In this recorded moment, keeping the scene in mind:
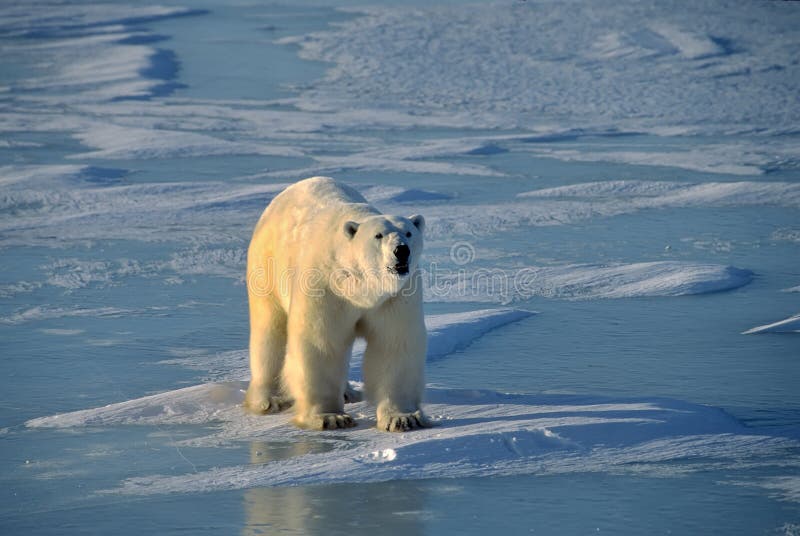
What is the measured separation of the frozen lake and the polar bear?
15 cm

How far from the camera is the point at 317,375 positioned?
4125mm

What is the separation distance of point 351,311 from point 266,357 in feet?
1.90

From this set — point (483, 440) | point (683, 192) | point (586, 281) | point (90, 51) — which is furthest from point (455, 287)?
point (90, 51)

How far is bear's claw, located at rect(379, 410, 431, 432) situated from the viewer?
13.1 ft

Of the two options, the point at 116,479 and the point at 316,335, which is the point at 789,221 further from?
the point at 116,479

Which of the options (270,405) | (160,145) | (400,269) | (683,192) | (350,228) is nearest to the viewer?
(400,269)

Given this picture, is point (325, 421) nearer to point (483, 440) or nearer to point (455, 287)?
point (483, 440)

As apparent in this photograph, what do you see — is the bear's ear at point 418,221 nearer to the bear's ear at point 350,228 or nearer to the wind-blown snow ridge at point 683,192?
the bear's ear at point 350,228

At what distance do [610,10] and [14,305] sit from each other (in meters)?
16.4

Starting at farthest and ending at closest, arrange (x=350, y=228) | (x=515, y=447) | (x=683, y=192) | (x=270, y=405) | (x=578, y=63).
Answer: (x=578, y=63) → (x=683, y=192) → (x=270, y=405) → (x=350, y=228) → (x=515, y=447)

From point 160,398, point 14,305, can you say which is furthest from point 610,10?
point 160,398

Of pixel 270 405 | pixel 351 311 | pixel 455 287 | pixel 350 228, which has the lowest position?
pixel 270 405

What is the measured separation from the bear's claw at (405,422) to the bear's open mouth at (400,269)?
521mm

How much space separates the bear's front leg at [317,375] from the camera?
4.09 metres
